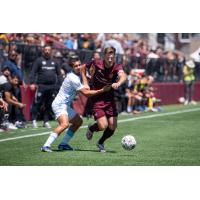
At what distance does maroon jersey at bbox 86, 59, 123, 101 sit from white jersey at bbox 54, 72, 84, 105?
0.70ft

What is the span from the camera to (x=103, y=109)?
12.0 meters

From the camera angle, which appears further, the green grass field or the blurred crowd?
the blurred crowd

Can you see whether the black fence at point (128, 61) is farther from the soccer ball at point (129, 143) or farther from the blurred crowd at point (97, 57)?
the soccer ball at point (129, 143)

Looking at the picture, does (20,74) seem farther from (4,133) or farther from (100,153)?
(100,153)

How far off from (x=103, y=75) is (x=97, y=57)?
569 cm

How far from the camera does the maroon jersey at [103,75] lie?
39.1ft

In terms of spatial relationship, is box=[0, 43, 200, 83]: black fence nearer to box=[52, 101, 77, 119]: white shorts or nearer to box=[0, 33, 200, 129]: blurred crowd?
box=[0, 33, 200, 129]: blurred crowd

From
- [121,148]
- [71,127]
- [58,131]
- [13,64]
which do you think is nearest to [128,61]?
[13,64]

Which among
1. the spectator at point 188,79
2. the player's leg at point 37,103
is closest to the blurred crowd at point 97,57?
the spectator at point 188,79

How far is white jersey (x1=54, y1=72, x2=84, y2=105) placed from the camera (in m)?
11.9

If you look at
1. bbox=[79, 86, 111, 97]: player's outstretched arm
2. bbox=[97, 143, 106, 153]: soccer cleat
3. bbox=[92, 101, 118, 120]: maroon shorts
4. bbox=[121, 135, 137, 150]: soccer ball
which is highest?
bbox=[79, 86, 111, 97]: player's outstretched arm

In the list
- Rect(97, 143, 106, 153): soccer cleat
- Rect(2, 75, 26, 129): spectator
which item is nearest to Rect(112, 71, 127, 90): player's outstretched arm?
Rect(97, 143, 106, 153): soccer cleat

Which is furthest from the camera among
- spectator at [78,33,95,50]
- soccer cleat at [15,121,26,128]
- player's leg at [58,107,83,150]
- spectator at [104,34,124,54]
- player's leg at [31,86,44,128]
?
spectator at [104,34,124,54]
